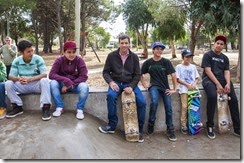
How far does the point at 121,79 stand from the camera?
Result: 457cm

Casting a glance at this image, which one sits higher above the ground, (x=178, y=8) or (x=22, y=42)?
(x=178, y=8)

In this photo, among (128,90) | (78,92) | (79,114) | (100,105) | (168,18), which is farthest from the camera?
(168,18)

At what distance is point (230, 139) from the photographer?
182 inches

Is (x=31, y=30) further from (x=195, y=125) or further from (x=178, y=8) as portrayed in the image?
(x=195, y=125)

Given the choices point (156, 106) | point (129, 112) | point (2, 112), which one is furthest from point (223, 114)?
point (2, 112)

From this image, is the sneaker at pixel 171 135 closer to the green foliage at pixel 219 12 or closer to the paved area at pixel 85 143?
the paved area at pixel 85 143

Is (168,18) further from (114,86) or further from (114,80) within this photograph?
(114,86)

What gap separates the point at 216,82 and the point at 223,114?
1.89 ft

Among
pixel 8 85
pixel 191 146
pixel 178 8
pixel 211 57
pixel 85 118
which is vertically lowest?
pixel 191 146

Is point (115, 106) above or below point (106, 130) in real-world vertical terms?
above

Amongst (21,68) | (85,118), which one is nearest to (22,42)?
(21,68)

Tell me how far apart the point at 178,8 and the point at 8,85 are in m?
11.2

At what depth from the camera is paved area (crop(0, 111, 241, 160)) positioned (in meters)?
3.74

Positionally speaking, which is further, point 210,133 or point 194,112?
point 194,112
